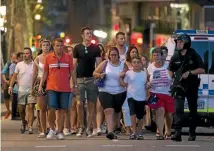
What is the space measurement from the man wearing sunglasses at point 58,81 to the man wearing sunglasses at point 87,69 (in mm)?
652

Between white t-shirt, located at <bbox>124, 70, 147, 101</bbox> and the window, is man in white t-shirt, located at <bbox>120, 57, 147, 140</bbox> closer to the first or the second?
white t-shirt, located at <bbox>124, 70, 147, 101</bbox>

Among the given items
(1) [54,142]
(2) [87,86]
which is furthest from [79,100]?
(1) [54,142]

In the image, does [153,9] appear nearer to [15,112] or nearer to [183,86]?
[15,112]

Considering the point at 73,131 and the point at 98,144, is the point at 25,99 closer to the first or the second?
the point at 73,131

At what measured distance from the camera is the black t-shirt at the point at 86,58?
15906 millimetres

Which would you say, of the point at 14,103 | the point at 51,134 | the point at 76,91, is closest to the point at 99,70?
the point at 76,91

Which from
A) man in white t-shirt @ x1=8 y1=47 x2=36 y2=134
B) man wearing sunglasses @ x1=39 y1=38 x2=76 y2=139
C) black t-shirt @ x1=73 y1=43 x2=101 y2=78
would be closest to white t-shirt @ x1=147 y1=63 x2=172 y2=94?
black t-shirt @ x1=73 y1=43 x2=101 y2=78

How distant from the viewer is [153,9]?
63375mm

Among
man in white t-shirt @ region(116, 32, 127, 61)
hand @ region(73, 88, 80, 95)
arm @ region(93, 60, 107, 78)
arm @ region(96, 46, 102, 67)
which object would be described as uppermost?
man in white t-shirt @ region(116, 32, 127, 61)

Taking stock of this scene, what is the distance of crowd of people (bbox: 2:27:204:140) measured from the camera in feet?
48.9

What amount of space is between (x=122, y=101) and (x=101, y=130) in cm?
Result: 137

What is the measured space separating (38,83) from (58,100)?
1140 millimetres

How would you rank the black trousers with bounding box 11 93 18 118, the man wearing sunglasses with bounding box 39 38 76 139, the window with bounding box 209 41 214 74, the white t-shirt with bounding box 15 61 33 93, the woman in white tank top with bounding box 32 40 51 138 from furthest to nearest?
the black trousers with bounding box 11 93 18 118 < the white t-shirt with bounding box 15 61 33 93 < the window with bounding box 209 41 214 74 < the woman in white tank top with bounding box 32 40 51 138 < the man wearing sunglasses with bounding box 39 38 76 139

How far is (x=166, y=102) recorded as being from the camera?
1518 cm
